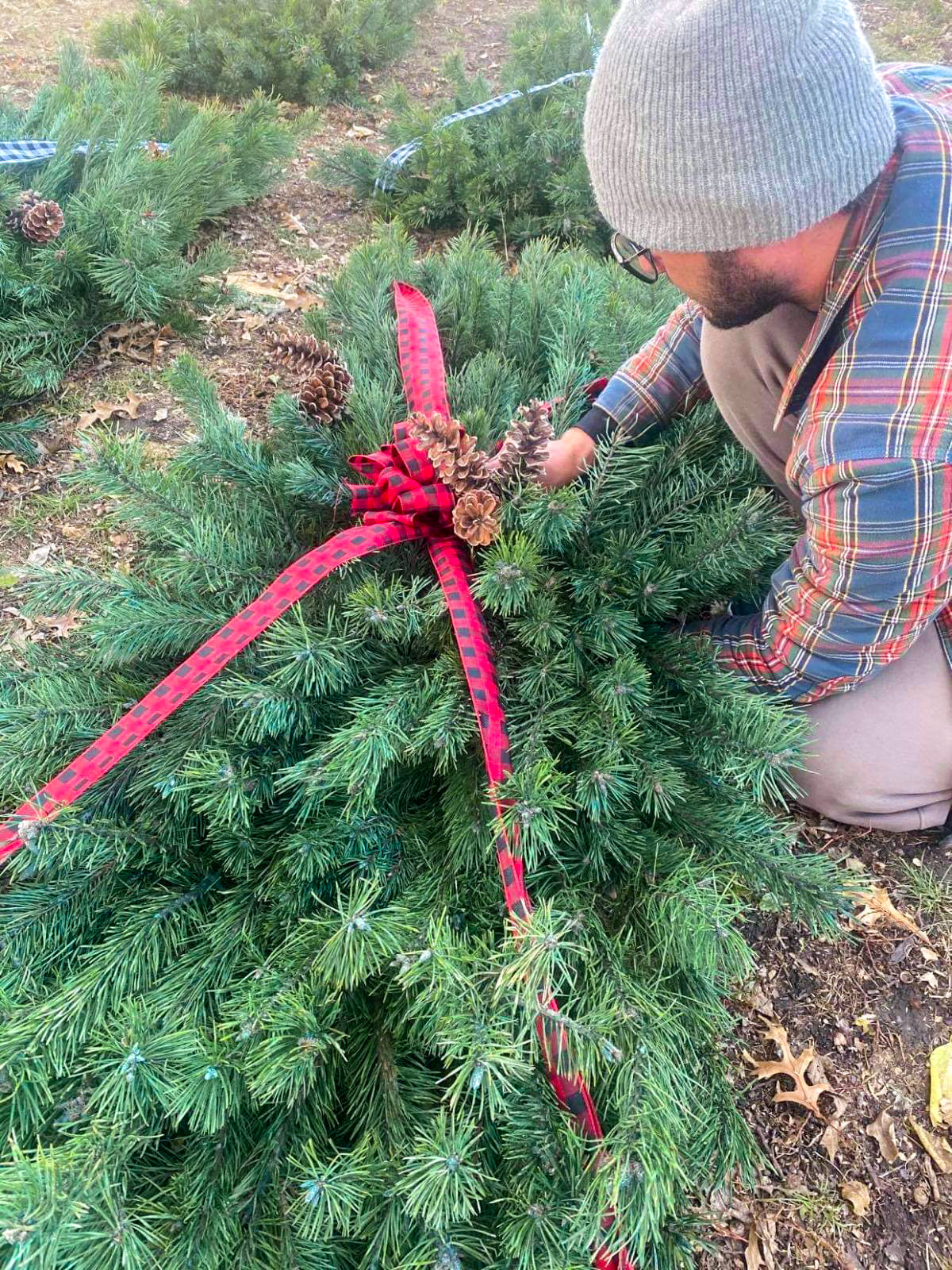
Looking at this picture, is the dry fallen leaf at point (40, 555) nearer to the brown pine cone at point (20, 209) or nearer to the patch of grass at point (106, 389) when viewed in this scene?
the patch of grass at point (106, 389)

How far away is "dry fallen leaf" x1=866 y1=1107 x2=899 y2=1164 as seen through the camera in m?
1.50

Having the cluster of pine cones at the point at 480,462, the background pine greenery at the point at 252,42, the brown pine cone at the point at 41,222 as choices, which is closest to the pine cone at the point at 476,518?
the cluster of pine cones at the point at 480,462

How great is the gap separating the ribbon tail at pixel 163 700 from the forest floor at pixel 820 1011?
2.05 ft

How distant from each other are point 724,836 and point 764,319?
1.09 metres

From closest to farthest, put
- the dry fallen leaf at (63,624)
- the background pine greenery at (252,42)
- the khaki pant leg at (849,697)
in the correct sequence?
the khaki pant leg at (849,697)
the dry fallen leaf at (63,624)
the background pine greenery at (252,42)

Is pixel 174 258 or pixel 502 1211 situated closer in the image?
pixel 502 1211

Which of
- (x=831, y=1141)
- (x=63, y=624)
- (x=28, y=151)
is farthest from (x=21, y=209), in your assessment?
(x=831, y=1141)

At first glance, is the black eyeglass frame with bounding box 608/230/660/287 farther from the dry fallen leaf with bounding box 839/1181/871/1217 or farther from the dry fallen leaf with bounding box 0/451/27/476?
the dry fallen leaf with bounding box 0/451/27/476

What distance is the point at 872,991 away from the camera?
170 centimetres

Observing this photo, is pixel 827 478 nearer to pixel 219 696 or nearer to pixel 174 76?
pixel 219 696

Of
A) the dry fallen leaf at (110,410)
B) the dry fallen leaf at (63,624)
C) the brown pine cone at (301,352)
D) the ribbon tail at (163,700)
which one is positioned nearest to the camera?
the ribbon tail at (163,700)

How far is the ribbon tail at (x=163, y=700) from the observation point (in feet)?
3.73

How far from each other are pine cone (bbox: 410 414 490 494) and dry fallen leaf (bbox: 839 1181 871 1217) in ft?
4.65

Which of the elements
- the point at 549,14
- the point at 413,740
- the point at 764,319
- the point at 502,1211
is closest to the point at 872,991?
the point at 502,1211
